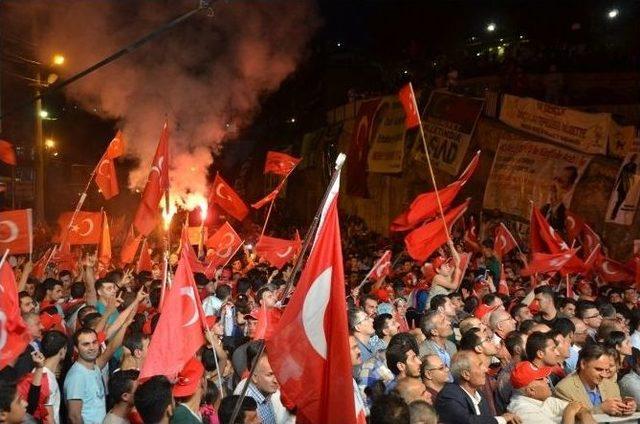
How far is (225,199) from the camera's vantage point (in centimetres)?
1417

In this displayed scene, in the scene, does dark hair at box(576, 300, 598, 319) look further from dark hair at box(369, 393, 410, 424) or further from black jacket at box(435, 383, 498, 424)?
dark hair at box(369, 393, 410, 424)

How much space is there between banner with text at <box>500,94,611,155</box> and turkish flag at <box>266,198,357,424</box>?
12252mm

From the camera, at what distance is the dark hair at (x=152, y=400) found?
169 inches

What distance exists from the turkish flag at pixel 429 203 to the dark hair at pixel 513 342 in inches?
164

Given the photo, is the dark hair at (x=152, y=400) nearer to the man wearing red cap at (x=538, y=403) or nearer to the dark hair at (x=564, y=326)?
the man wearing red cap at (x=538, y=403)

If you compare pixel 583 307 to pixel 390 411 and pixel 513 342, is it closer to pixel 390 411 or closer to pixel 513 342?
pixel 513 342

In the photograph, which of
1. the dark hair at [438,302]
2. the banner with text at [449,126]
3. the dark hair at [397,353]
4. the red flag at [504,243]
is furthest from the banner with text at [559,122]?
the dark hair at [397,353]

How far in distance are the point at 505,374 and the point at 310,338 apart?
2.63m

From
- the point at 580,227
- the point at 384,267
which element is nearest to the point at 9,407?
the point at 384,267

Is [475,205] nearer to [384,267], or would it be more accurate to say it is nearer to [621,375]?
[384,267]

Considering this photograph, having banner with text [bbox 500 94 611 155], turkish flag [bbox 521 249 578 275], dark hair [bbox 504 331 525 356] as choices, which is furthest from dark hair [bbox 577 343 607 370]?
banner with text [bbox 500 94 611 155]

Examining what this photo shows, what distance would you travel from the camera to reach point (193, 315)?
579 cm

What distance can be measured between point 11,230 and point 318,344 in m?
4.72

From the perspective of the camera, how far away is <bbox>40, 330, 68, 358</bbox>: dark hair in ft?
18.6
